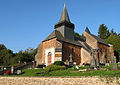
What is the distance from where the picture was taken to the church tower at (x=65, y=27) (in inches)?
1170

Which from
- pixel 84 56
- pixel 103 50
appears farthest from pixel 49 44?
pixel 103 50

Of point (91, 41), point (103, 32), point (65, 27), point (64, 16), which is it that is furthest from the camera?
point (103, 32)

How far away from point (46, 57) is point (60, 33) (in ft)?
20.7

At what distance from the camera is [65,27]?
98.5 feet

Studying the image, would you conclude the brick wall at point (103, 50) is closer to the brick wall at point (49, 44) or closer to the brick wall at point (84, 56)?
the brick wall at point (84, 56)

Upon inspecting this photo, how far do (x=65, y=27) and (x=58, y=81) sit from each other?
64.1ft

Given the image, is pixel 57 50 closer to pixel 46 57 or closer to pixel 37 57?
pixel 46 57

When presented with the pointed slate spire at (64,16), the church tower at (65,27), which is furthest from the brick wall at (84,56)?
the pointed slate spire at (64,16)

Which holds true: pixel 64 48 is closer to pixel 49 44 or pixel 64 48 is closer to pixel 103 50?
pixel 49 44

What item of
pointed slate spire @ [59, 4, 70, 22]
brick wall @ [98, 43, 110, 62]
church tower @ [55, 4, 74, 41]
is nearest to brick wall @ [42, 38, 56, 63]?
church tower @ [55, 4, 74, 41]

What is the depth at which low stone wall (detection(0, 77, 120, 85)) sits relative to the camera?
32.2ft

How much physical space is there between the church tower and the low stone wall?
1654cm

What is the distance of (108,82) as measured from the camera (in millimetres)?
9656

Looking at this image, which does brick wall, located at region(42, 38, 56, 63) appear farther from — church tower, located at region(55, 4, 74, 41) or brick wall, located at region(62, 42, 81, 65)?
church tower, located at region(55, 4, 74, 41)
